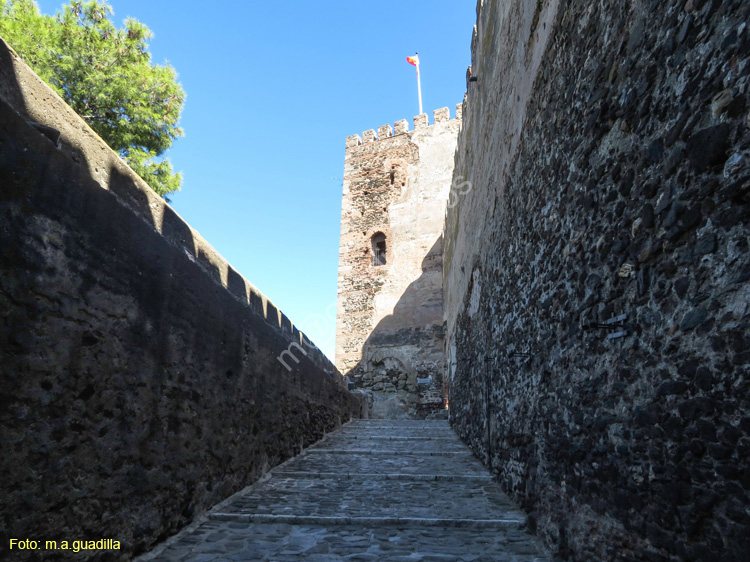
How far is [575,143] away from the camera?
96.7 inches

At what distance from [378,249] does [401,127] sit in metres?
5.12

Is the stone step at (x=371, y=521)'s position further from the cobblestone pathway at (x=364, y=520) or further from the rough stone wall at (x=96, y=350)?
the rough stone wall at (x=96, y=350)

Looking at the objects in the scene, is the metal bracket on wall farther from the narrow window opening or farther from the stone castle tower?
the narrow window opening

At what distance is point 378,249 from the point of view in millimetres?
17250

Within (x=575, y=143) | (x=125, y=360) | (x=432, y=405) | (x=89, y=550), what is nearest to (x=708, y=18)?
(x=575, y=143)

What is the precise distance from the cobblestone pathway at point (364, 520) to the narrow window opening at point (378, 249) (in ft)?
40.3

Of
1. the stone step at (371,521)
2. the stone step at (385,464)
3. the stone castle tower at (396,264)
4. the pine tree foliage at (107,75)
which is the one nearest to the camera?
the stone step at (371,521)

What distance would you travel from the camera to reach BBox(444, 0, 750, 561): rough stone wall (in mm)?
1263

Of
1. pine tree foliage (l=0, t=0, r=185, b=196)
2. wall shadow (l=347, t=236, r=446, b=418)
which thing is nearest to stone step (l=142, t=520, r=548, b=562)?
pine tree foliage (l=0, t=0, r=185, b=196)

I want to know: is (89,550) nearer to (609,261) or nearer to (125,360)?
(125,360)

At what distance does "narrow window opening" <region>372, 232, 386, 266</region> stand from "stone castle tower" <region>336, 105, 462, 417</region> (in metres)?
0.04

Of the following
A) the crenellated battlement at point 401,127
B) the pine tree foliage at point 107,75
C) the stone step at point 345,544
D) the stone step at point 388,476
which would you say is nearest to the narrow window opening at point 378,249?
the crenellated battlement at point 401,127

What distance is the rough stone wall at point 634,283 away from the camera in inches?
49.7

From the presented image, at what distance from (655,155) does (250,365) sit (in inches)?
140
